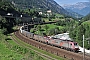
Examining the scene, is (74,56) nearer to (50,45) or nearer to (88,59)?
(88,59)

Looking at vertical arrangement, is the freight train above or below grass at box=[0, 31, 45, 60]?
above

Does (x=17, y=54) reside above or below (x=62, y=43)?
below

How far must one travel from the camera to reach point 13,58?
57719mm

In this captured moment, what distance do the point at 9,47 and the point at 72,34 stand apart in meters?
70.9

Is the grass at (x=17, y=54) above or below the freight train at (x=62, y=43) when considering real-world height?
Answer: below

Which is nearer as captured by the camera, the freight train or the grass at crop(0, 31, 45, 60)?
the grass at crop(0, 31, 45, 60)

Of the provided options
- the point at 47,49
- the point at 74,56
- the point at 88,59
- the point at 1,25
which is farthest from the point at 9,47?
the point at 1,25

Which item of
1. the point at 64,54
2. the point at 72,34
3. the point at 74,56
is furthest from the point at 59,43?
the point at 72,34

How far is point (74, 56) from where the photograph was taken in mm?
62719

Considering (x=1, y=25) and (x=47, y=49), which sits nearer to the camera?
(x=47, y=49)

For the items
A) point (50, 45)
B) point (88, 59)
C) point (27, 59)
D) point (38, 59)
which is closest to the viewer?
point (27, 59)

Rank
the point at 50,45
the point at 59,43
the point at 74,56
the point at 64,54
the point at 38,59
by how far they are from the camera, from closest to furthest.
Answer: the point at 38,59 < the point at 74,56 < the point at 64,54 < the point at 59,43 < the point at 50,45

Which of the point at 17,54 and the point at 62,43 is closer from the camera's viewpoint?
the point at 17,54

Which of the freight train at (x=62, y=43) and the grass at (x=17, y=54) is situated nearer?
the grass at (x=17, y=54)
